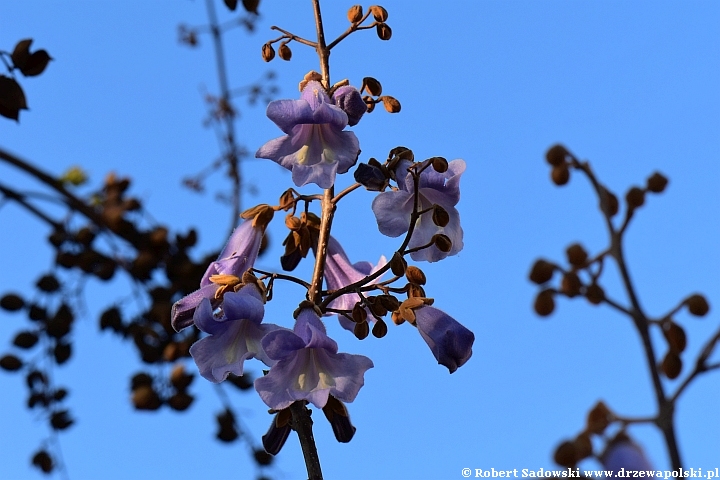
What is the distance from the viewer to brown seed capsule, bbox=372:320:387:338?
80.0 inches

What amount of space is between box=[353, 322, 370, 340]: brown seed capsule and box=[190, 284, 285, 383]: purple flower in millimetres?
194

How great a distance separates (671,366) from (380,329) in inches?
37.7

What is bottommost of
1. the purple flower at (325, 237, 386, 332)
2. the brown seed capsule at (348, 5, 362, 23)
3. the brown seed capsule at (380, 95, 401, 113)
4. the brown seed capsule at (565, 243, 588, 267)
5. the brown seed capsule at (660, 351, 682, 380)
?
the brown seed capsule at (660, 351, 682, 380)

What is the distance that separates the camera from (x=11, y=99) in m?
2.22

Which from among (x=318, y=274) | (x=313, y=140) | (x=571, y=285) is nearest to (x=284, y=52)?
(x=313, y=140)

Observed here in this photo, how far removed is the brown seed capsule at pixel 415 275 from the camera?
2.05 m

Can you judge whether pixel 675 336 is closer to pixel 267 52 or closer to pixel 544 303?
pixel 544 303

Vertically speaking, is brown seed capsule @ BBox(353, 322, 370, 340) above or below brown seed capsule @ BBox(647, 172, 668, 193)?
above

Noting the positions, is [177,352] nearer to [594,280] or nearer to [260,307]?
[260,307]

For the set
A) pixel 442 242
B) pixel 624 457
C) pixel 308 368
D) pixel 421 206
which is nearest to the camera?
pixel 624 457

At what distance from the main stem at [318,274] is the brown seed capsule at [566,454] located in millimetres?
843

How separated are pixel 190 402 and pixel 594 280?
2.85 meters

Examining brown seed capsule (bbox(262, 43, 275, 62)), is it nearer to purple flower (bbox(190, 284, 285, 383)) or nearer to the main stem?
the main stem

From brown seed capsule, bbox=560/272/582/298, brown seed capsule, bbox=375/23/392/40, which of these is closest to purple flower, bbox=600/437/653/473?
brown seed capsule, bbox=560/272/582/298
